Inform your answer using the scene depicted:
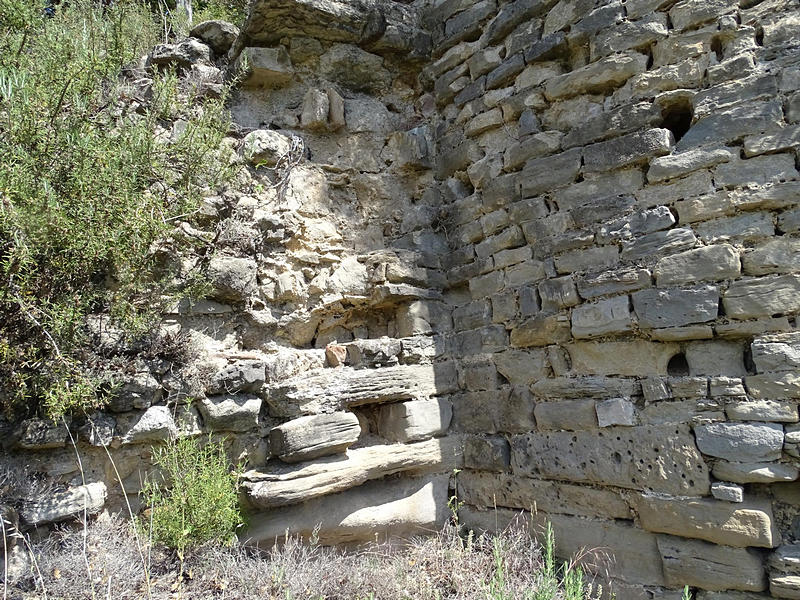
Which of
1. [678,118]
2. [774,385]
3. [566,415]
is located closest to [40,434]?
[566,415]

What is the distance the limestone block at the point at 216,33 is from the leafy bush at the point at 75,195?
618 mm

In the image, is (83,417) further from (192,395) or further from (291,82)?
(291,82)

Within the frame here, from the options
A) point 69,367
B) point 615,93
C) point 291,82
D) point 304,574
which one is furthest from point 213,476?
point 615,93

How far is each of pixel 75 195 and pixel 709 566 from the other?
3354 mm

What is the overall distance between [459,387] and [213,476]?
1.57 m

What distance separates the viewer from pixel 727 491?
2.51m

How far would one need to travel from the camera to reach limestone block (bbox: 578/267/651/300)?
286 centimetres

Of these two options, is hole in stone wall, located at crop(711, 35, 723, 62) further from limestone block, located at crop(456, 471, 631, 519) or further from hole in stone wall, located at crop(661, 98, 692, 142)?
limestone block, located at crop(456, 471, 631, 519)

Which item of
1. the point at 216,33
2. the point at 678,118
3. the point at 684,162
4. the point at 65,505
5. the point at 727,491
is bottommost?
the point at 727,491

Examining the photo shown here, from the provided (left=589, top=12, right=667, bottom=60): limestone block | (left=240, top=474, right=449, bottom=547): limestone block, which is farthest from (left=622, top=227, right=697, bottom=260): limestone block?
(left=240, top=474, right=449, bottom=547): limestone block

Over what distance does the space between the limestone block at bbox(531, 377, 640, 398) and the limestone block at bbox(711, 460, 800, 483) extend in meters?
0.49

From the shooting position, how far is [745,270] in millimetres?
2623

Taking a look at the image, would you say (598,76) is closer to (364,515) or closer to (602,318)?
(602,318)

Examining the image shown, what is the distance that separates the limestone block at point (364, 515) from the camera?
9.91 feet
